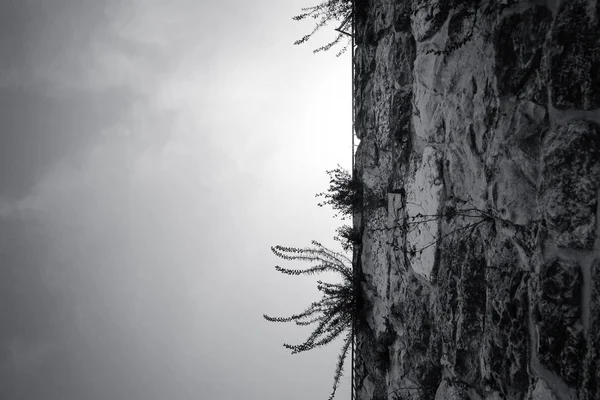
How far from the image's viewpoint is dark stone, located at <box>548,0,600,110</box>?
30.9 inches

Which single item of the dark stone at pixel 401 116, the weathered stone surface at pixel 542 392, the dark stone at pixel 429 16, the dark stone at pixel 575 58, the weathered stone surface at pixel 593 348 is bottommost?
the weathered stone surface at pixel 542 392

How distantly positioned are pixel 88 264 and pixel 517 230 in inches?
7012

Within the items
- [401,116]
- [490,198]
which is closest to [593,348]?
[490,198]

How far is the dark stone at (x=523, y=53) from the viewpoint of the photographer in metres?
0.99

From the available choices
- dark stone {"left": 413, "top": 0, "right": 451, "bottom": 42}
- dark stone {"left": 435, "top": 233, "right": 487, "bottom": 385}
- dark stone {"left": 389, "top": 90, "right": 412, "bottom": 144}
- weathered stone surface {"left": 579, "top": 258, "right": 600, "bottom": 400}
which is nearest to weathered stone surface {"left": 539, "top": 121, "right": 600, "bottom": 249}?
weathered stone surface {"left": 579, "top": 258, "right": 600, "bottom": 400}

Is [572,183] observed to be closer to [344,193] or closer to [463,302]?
[463,302]

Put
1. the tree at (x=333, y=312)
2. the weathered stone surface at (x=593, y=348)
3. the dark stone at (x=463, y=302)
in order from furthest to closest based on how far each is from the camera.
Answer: the tree at (x=333, y=312), the dark stone at (x=463, y=302), the weathered stone surface at (x=593, y=348)

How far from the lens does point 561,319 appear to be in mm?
902

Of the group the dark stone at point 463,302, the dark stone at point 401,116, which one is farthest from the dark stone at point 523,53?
the dark stone at point 401,116

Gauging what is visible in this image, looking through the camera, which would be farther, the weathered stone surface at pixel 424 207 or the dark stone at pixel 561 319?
the weathered stone surface at pixel 424 207

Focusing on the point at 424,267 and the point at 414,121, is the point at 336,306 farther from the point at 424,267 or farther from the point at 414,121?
the point at 414,121

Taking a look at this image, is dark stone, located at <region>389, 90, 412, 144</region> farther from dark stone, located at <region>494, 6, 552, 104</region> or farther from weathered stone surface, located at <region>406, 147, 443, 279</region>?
dark stone, located at <region>494, 6, 552, 104</region>

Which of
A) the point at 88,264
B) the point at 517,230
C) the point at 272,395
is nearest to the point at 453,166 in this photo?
the point at 517,230

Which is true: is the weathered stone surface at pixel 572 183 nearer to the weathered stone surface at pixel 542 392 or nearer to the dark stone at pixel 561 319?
the dark stone at pixel 561 319
